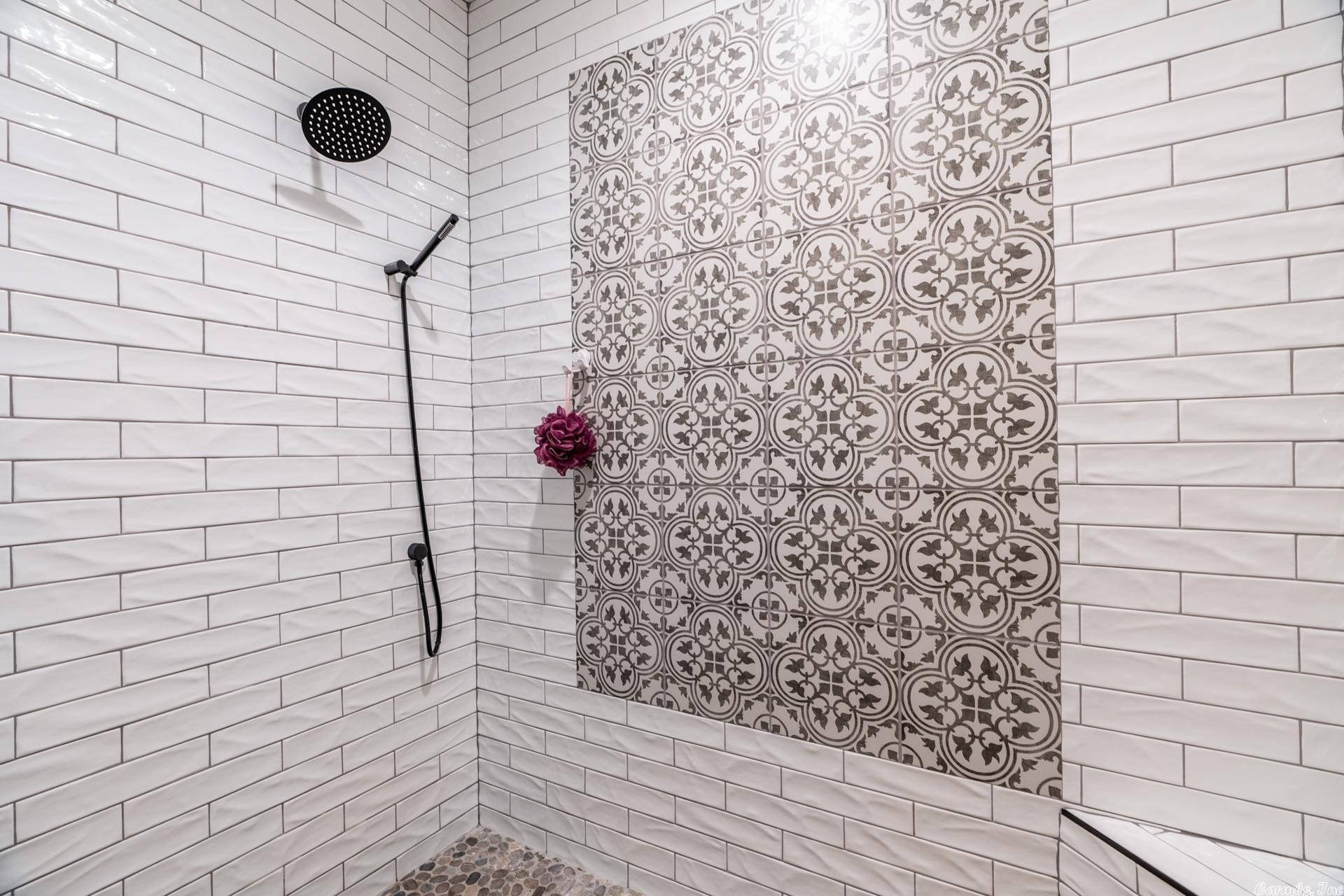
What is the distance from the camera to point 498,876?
1485 millimetres

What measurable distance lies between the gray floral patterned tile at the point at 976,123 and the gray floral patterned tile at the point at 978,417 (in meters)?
0.31

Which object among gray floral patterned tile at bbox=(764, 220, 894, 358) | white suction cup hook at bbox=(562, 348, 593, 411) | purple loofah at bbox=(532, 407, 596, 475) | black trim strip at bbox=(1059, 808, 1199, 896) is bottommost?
black trim strip at bbox=(1059, 808, 1199, 896)

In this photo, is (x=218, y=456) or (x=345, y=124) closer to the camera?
(x=218, y=456)

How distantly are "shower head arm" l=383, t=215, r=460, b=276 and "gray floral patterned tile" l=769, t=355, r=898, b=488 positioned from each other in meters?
0.99

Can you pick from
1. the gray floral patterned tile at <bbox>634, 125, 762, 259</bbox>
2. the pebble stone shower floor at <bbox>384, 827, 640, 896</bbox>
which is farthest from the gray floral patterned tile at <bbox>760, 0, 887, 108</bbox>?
the pebble stone shower floor at <bbox>384, 827, 640, 896</bbox>

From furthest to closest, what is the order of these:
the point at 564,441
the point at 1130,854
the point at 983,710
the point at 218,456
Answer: the point at 564,441 → the point at 218,456 → the point at 983,710 → the point at 1130,854

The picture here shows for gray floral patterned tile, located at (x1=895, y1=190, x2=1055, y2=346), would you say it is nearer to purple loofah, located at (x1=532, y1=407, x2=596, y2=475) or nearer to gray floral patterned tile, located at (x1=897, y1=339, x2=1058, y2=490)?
gray floral patterned tile, located at (x1=897, y1=339, x2=1058, y2=490)

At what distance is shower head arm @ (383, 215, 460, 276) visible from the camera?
57.8 inches

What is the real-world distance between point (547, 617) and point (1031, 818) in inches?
45.5

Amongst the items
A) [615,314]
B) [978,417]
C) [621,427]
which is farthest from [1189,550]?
[615,314]

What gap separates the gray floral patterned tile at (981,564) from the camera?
1.00 m

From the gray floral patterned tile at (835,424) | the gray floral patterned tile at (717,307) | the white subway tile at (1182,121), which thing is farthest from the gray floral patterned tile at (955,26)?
the gray floral patterned tile at (835,424)

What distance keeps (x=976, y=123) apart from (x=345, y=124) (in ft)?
4.41

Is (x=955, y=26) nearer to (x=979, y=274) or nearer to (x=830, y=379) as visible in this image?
(x=979, y=274)
